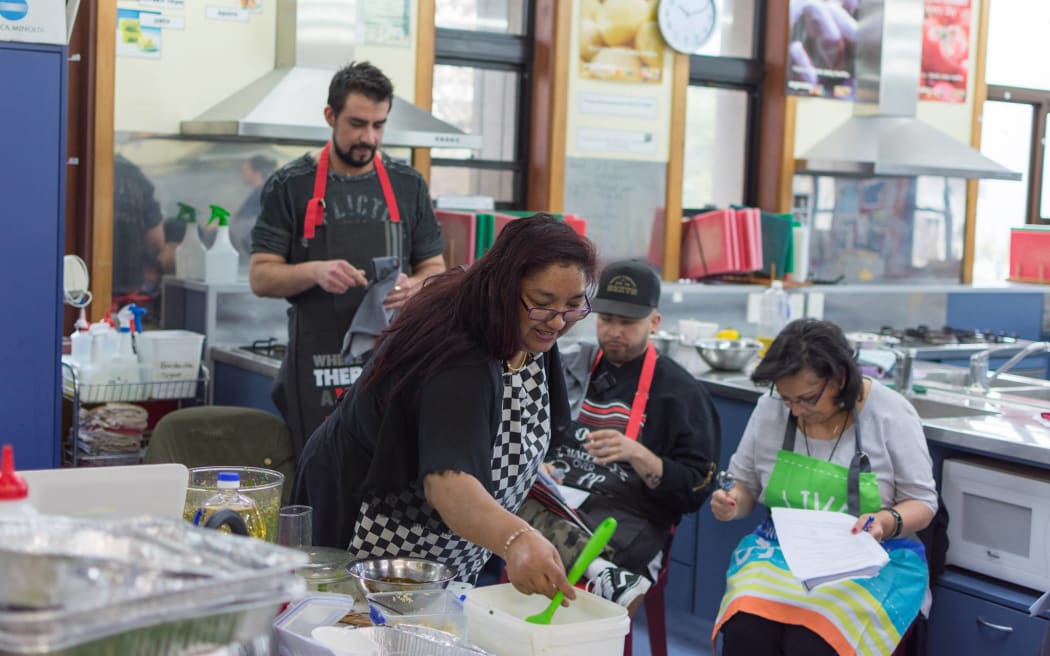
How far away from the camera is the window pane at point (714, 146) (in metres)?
6.73

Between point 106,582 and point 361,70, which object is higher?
point 361,70

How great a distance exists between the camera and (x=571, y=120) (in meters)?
6.12

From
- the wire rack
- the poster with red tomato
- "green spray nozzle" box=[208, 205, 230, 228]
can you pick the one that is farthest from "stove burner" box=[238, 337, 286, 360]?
the poster with red tomato

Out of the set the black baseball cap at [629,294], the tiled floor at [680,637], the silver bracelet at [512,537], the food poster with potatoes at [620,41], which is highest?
the food poster with potatoes at [620,41]

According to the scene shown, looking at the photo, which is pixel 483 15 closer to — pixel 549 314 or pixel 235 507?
pixel 549 314

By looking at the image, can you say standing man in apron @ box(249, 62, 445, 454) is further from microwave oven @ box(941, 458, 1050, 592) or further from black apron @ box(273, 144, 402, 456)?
microwave oven @ box(941, 458, 1050, 592)

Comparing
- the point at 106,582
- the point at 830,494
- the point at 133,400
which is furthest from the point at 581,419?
the point at 106,582

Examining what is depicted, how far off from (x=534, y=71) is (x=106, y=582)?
5.38 metres

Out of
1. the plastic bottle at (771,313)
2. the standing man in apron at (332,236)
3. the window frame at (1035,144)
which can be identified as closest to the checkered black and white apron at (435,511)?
the standing man in apron at (332,236)

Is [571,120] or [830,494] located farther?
[571,120]

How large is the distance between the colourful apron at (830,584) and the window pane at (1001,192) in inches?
191

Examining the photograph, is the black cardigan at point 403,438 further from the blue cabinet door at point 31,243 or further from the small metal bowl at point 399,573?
the blue cabinet door at point 31,243

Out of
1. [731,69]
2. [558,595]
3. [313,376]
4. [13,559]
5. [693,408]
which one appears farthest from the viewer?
[731,69]

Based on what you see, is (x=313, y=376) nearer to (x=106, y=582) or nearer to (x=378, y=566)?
(x=378, y=566)
